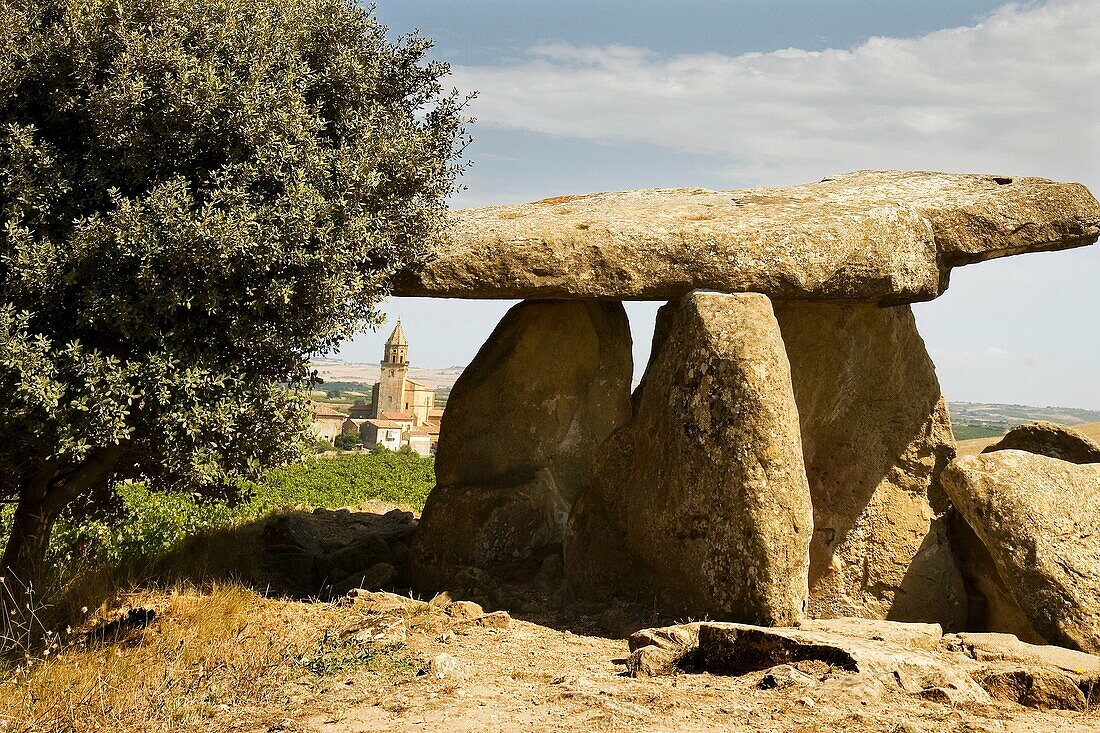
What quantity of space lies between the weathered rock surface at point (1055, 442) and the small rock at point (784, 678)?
630cm

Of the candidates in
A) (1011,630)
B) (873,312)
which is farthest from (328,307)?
(1011,630)

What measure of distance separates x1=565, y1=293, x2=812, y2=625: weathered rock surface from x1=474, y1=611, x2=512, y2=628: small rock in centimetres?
148

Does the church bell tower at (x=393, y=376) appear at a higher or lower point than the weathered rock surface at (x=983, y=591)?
lower

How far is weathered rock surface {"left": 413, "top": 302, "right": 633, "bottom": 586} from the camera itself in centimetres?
1170

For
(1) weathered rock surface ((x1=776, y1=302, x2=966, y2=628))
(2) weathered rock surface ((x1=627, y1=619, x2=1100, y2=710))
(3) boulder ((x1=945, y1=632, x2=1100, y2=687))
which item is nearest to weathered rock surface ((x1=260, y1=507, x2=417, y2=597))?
(2) weathered rock surface ((x1=627, y1=619, x2=1100, y2=710))

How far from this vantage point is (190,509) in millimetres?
16188

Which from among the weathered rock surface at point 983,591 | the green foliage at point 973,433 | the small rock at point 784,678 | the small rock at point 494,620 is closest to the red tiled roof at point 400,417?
the green foliage at point 973,433

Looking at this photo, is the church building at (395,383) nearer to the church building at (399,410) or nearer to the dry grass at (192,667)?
the church building at (399,410)

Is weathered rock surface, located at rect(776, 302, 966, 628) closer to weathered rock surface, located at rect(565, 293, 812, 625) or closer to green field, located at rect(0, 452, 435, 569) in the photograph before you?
weathered rock surface, located at rect(565, 293, 812, 625)

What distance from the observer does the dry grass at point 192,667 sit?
22.6ft

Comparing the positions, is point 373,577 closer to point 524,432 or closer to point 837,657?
point 524,432

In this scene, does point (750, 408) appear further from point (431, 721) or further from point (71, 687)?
point (71, 687)

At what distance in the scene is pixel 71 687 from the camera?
754 centimetres

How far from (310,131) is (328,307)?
165 centimetres
